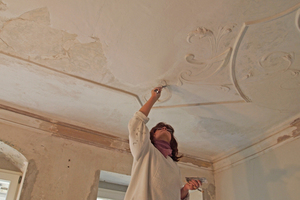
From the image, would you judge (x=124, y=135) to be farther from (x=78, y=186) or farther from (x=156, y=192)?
(x=156, y=192)

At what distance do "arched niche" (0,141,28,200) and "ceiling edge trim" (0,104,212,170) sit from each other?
31cm

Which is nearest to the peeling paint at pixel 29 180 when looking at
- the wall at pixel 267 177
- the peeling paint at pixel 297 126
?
the wall at pixel 267 177

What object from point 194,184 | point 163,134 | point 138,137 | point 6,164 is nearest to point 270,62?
point 163,134

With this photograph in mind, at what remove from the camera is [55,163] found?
322 centimetres

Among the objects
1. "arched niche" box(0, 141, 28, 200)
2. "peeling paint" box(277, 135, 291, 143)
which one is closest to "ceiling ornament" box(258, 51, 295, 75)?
"peeling paint" box(277, 135, 291, 143)

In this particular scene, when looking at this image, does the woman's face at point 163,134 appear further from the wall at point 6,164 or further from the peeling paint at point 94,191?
the wall at point 6,164

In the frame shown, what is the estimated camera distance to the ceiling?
207cm

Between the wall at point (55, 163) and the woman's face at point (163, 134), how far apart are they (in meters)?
1.38

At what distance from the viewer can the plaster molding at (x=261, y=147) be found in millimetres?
3152

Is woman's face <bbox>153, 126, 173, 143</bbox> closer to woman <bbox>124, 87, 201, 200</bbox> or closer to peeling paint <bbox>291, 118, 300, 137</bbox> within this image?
woman <bbox>124, 87, 201, 200</bbox>

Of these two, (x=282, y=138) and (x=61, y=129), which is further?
(x=61, y=129)

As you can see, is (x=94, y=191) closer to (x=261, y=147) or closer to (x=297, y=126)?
(x=261, y=147)

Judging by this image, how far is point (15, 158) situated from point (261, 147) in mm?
3275

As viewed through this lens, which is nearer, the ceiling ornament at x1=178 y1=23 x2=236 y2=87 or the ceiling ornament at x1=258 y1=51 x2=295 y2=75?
the ceiling ornament at x1=178 y1=23 x2=236 y2=87
